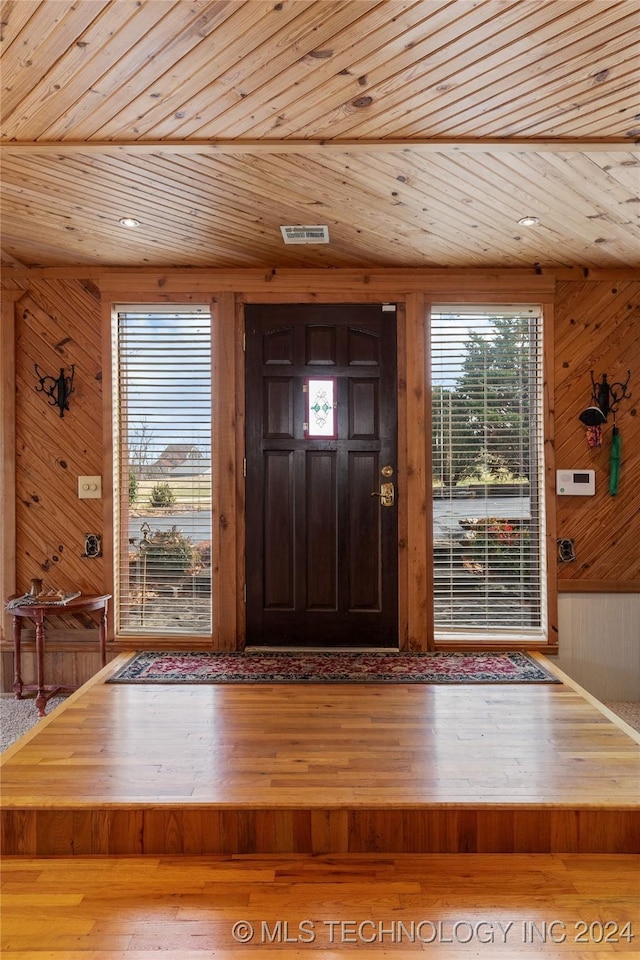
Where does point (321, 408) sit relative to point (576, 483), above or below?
above

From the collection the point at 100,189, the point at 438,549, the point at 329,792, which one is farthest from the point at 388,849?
the point at 100,189

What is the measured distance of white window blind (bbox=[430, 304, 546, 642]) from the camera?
4.27 m

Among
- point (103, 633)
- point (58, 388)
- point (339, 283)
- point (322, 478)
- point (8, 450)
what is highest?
point (339, 283)

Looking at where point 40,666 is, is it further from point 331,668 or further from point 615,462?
point 615,462

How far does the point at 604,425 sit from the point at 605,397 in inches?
7.3

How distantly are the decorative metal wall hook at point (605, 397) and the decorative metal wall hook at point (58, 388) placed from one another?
340 centimetres

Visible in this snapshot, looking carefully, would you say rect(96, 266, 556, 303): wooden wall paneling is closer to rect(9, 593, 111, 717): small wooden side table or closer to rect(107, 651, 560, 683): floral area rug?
rect(9, 593, 111, 717): small wooden side table

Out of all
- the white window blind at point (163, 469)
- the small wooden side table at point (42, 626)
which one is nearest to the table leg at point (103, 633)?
the small wooden side table at point (42, 626)

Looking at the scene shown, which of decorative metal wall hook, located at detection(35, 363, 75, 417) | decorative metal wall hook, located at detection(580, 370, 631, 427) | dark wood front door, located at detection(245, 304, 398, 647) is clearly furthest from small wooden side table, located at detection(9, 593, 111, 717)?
decorative metal wall hook, located at detection(580, 370, 631, 427)

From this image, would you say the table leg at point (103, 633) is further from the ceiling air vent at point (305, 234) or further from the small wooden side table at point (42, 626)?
the ceiling air vent at point (305, 234)

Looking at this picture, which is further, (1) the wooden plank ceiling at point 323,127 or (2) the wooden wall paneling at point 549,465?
(2) the wooden wall paneling at point 549,465

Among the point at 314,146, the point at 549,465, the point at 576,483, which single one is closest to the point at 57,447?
the point at 314,146

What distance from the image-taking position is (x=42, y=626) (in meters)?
3.81

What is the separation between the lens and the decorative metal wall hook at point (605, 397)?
4176 mm
